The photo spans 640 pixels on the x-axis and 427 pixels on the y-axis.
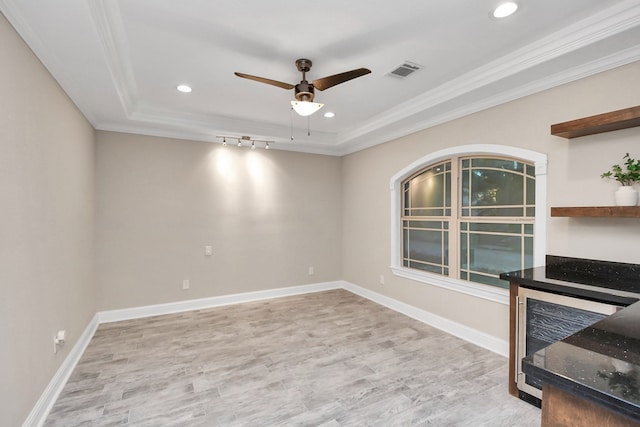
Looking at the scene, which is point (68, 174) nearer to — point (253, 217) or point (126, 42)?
point (126, 42)

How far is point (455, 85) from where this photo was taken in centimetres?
317

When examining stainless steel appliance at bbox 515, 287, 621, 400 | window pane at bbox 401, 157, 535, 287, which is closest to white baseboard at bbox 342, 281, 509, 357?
window pane at bbox 401, 157, 535, 287

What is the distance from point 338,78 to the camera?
8.21ft

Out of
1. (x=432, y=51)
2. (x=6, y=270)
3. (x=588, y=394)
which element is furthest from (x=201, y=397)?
(x=432, y=51)

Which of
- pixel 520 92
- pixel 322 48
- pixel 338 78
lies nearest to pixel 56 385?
pixel 338 78

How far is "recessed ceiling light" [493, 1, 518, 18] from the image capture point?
6.68 ft

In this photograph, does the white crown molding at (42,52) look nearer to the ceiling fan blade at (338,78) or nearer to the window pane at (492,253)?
the ceiling fan blade at (338,78)

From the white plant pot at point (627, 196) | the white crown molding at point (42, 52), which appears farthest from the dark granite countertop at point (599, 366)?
the white crown molding at point (42, 52)

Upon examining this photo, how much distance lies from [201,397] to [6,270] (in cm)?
157

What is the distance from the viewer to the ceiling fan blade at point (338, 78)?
2414mm

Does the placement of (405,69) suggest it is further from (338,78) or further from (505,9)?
(505,9)

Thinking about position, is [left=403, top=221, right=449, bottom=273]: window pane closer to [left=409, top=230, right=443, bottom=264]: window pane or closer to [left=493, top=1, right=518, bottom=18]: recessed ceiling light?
[left=409, top=230, right=443, bottom=264]: window pane

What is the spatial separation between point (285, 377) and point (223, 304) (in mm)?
2388

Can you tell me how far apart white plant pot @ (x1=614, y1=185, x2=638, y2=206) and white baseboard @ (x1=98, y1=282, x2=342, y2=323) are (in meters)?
4.27
